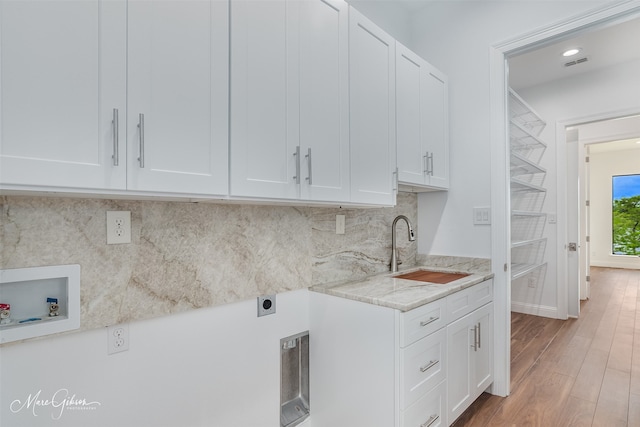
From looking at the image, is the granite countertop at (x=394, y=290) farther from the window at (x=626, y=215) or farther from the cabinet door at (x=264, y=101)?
the window at (x=626, y=215)

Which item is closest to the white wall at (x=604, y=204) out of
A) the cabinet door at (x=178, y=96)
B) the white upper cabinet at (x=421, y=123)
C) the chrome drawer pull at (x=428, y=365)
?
the white upper cabinet at (x=421, y=123)

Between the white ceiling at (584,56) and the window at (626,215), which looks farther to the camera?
the window at (626,215)

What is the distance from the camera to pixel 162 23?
1058 mm

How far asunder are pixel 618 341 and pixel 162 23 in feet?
14.3

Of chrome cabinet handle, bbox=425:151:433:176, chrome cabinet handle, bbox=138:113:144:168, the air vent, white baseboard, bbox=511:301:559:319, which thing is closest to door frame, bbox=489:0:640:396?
chrome cabinet handle, bbox=425:151:433:176

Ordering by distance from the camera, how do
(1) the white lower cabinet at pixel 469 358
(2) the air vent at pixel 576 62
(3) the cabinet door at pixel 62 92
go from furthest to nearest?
(2) the air vent at pixel 576 62, (1) the white lower cabinet at pixel 469 358, (3) the cabinet door at pixel 62 92

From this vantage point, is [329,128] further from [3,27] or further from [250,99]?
[3,27]

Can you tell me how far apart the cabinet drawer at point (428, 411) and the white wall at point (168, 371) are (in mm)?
654

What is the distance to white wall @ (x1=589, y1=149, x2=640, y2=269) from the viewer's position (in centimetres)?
761

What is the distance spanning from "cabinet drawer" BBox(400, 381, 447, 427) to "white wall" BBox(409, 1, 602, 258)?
3.45ft

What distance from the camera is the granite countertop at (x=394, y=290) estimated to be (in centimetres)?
157

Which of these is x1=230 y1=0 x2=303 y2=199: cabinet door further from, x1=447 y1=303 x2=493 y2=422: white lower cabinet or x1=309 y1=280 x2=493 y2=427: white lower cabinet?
x1=447 y1=303 x2=493 y2=422: white lower cabinet

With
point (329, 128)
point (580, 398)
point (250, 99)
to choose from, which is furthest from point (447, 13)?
point (580, 398)
